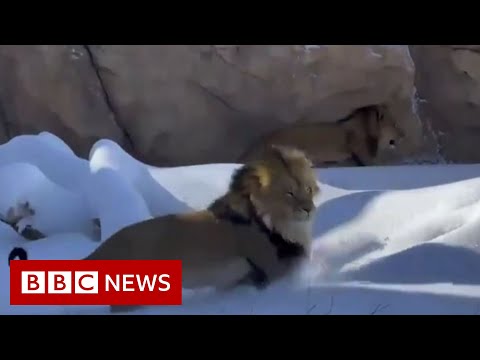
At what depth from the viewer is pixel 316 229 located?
335cm

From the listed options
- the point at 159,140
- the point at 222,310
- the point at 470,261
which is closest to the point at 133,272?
the point at 222,310

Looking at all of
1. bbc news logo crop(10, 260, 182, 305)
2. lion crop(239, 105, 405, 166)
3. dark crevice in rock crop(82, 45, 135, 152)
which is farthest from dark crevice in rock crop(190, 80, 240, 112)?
bbc news logo crop(10, 260, 182, 305)

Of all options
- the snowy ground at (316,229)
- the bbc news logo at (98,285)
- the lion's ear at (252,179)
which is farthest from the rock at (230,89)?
the bbc news logo at (98,285)

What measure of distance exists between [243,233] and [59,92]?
151 inches

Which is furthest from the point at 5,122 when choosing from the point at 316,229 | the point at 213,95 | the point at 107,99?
the point at 316,229

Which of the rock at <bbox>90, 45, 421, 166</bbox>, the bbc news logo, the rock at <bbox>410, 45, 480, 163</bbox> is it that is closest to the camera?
the bbc news logo

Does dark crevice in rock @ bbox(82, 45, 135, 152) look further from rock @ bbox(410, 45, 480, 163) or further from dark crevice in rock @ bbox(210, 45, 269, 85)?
rock @ bbox(410, 45, 480, 163)

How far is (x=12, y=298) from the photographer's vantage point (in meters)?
2.42

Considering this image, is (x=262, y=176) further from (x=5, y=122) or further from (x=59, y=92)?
(x=5, y=122)

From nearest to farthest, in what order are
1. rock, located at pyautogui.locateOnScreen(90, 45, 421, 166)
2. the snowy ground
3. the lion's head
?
the snowy ground → the lion's head → rock, located at pyautogui.locateOnScreen(90, 45, 421, 166)

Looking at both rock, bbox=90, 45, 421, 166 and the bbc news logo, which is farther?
rock, bbox=90, 45, 421, 166

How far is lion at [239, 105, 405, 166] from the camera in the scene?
20.9 ft

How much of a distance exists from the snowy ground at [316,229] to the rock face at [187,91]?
1.77 meters

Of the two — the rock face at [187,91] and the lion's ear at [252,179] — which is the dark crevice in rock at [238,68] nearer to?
the rock face at [187,91]
